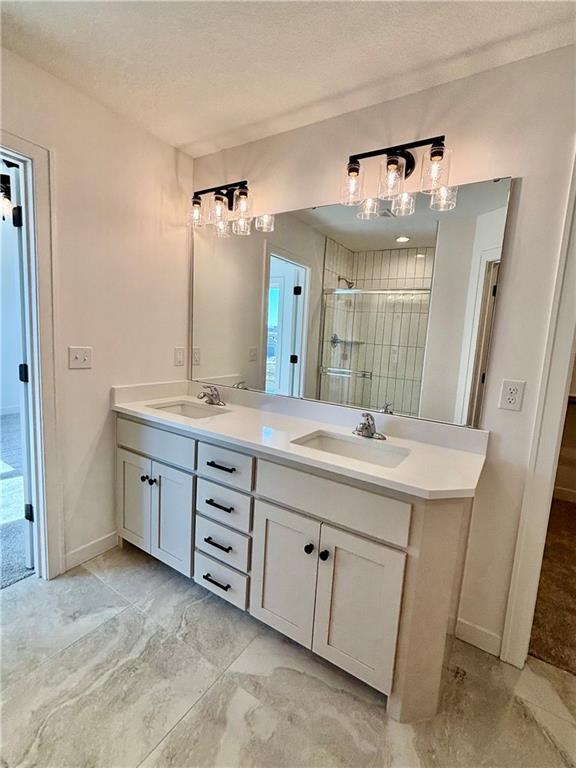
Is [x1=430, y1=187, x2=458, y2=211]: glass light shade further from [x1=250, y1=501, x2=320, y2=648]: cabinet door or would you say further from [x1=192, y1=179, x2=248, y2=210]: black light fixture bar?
[x1=250, y1=501, x2=320, y2=648]: cabinet door

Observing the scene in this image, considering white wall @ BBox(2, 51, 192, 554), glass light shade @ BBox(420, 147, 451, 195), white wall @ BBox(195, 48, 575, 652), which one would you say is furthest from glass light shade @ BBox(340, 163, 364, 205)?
white wall @ BBox(2, 51, 192, 554)

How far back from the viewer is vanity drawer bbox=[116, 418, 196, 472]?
177cm

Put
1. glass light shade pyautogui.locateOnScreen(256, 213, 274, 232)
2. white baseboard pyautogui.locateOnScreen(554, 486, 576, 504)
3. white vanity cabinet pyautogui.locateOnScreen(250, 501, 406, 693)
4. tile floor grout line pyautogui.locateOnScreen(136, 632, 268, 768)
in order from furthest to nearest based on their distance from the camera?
white baseboard pyautogui.locateOnScreen(554, 486, 576, 504), glass light shade pyautogui.locateOnScreen(256, 213, 274, 232), white vanity cabinet pyautogui.locateOnScreen(250, 501, 406, 693), tile floor grout line pyautogui.locateOnScreen(136, 632, 268, 768)

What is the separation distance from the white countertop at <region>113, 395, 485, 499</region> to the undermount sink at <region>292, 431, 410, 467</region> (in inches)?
0.9

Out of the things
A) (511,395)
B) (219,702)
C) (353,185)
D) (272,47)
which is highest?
(272,47)

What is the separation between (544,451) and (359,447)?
723mm

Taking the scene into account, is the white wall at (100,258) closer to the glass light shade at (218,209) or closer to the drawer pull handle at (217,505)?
the glass light shade at (218,209)

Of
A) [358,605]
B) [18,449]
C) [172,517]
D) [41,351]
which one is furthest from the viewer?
[18,449]

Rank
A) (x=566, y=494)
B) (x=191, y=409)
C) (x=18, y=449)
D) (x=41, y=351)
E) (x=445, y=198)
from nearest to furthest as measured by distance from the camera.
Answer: (x=445, y=198), (x=41, y=351), (x=191, y=409), (x=566, y=494), (x=18, y=449)

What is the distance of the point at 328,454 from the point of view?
1419 millimetres

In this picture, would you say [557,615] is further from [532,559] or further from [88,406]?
[88,406]

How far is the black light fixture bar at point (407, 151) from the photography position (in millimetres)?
1485

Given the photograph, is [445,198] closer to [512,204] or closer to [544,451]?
[512,204]

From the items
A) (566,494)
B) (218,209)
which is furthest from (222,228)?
(566,494)
